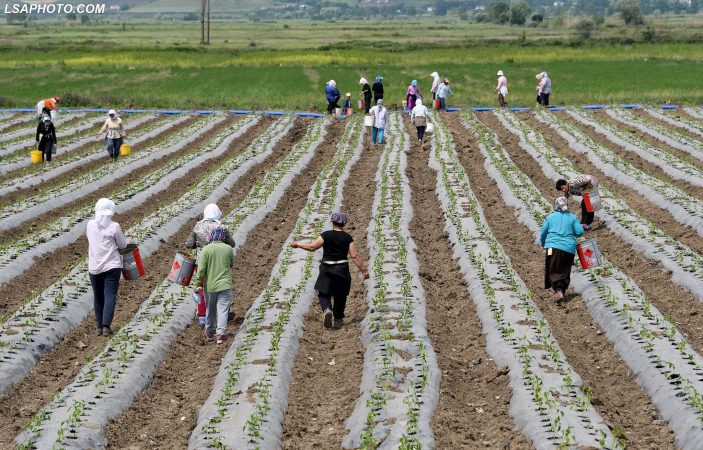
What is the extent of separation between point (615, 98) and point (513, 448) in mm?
36832

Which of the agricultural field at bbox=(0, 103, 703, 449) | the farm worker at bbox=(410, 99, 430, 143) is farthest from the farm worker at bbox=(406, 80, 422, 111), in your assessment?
the agricultural field at bbox=(0, 103, 703, 449)

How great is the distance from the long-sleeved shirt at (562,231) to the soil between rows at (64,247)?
7.43 m

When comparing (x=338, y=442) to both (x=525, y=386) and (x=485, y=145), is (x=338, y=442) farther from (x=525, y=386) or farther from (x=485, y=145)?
(x=485, y=145)

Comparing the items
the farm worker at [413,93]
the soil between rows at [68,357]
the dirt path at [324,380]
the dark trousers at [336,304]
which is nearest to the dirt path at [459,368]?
the dirt path at [324,380]

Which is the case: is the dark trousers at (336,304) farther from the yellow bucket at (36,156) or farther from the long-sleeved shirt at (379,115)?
the long-sleeved shirt at (379,115)

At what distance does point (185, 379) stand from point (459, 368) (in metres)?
3.12

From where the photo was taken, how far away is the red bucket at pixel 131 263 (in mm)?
13586

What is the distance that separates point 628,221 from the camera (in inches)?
765

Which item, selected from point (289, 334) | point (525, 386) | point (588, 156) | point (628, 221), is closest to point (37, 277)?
point (289, 334)

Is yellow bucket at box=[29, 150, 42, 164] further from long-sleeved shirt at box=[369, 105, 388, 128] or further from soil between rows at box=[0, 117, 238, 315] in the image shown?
long-sleeved shirt at box=[369, 105, 388, 128]

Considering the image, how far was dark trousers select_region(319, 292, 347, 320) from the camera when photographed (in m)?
13.8

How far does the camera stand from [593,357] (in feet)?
41.8

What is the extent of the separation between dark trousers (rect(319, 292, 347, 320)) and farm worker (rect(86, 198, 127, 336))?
259 cm

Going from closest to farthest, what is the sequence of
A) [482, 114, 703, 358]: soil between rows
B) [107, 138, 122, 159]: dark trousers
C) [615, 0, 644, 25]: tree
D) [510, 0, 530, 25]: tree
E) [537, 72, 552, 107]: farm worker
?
[482, 114, 703, 358]: soil between rows, [107, 138, 122, 159]: dark trousers, [537, 72, 552, 107]: farm worker, [615, 0, 644, 25]: tree, [510, 0, 530, 25]: tree
